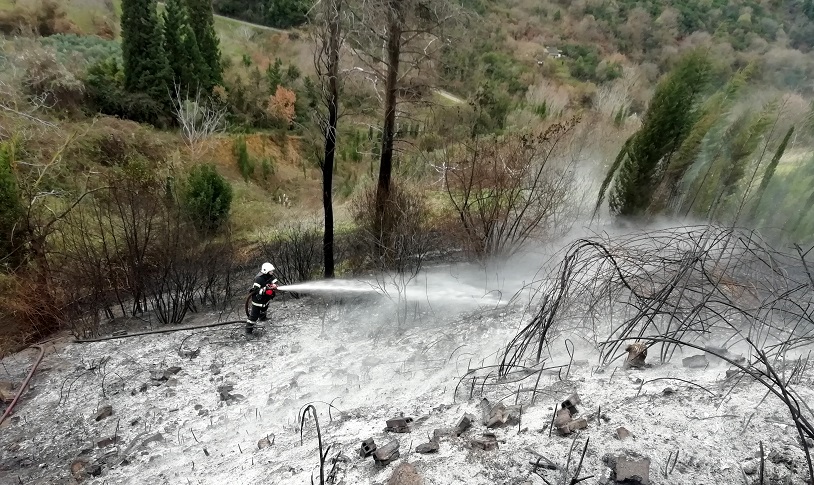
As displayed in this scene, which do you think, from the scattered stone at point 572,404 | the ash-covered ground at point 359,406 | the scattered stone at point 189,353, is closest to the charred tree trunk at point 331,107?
the ash-covered ground at point 359,406

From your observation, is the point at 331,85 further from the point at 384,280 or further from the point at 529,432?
the point at 529,432

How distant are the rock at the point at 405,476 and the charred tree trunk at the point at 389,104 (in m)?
6.10

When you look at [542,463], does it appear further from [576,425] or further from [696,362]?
[696,362]

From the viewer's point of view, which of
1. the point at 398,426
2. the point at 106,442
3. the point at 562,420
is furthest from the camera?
the point at 106,442

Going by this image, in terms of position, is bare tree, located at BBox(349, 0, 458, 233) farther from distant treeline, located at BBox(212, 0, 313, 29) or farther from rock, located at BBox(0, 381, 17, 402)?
distant treeline, located at BBox(212, 0, 313, 29)

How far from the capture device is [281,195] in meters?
18.0

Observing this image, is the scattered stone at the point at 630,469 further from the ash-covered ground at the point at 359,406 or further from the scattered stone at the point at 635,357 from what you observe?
the scattered stone at the point at 635,357

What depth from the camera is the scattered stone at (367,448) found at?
3793 mm

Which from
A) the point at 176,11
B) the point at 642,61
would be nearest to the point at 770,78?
the point at 176,11

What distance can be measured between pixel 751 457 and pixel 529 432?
152cm

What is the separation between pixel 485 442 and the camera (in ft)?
11.8

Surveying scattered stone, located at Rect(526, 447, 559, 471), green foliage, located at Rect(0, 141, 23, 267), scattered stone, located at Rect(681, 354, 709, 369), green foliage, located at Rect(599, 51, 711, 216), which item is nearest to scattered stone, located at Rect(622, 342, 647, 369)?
scattered stone, located at Rect(681, 354, 709, 369)

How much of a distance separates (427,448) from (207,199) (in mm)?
11222

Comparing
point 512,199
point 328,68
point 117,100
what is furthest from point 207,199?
point 117,100
